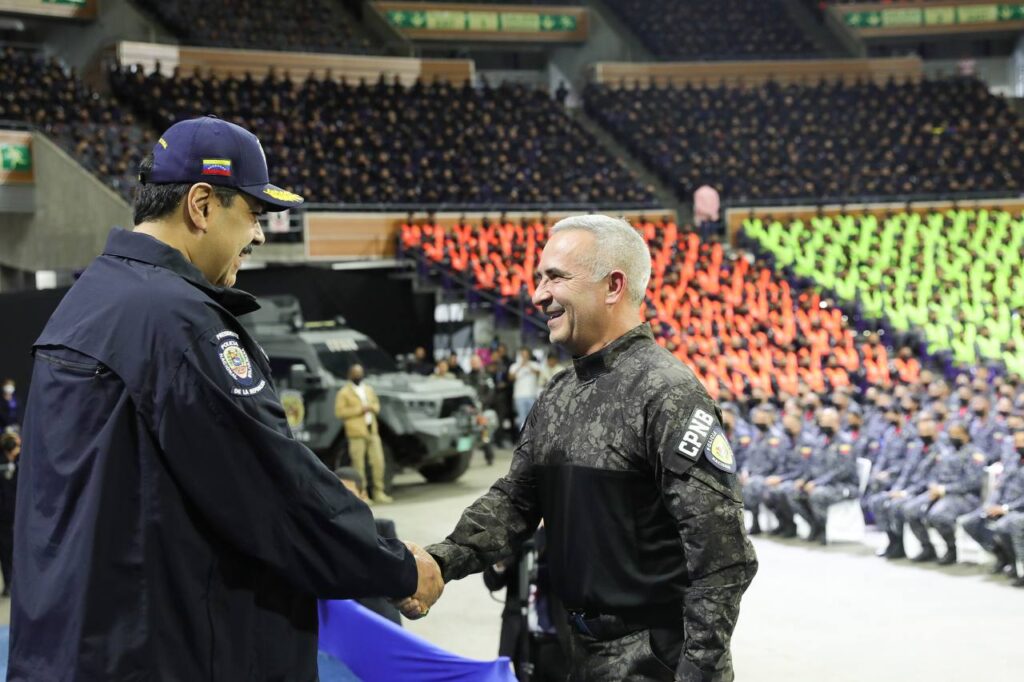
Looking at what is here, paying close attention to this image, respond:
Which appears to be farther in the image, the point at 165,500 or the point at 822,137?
the point at 822,137

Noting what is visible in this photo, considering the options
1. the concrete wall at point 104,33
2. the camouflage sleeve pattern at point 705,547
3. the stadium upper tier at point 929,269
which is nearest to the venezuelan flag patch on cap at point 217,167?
the camouflage sleeve pattern at point 705,547

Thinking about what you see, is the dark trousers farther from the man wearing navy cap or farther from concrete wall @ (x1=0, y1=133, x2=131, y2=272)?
concrete wall @ (x1=0, y1=133, x2=131, y2=272)

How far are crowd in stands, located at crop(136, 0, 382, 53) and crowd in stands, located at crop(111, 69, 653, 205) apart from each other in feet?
5.54

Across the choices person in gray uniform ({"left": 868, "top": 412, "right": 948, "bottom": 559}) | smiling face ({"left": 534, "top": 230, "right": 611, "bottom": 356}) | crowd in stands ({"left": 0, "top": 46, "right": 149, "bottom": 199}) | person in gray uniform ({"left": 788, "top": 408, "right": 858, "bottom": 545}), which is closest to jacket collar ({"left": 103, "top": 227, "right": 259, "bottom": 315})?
smiling face ({"left": 534, "top": 230, "right": 611, "bottom": 356})

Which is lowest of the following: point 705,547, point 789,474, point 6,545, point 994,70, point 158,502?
point 6,545

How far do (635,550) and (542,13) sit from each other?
3484 cm

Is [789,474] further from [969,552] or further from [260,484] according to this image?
[260,484]

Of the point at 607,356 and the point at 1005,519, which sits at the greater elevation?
the point at 607,356

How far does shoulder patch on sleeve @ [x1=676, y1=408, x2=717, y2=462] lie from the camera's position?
2.72m

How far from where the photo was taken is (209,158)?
98.0 inches

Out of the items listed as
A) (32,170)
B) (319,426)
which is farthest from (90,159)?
(319,426)

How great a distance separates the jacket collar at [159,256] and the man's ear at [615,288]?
3.19ft

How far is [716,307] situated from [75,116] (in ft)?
41.2

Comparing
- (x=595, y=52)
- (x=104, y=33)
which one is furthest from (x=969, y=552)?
(x=595, y=52)
